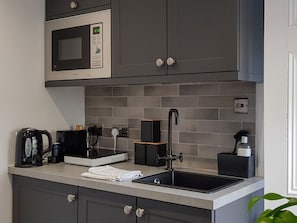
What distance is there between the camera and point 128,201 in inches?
74.9

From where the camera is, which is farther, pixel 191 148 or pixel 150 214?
pixel 191 148

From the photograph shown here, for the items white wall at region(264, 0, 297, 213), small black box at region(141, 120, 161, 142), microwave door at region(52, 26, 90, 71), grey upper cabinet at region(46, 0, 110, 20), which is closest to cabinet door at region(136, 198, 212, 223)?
white wall at region(264, 0, 297, 213)

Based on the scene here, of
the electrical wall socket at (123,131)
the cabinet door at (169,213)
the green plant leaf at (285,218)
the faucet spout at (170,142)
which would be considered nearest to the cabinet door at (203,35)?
the faucet spout at (170,142)

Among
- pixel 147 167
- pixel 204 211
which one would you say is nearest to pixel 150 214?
pixel 204 211

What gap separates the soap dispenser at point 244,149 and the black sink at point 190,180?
147 millimetres

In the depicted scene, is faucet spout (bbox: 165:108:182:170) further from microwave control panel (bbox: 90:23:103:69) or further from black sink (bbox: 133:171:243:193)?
microwave control panel (bbox: 90:23:103:69)

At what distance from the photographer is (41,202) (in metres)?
2.33

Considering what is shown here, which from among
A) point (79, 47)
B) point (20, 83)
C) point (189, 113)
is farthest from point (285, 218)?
point (20, 83)

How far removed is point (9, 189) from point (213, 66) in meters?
1.55

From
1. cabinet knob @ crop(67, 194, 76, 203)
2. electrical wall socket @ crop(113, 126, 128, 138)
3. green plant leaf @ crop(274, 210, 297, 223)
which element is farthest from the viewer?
electrical wall socket @ crop(113, 126, 128, 138)

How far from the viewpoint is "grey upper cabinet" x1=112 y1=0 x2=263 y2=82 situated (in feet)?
6.08

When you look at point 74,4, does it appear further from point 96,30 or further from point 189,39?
point 189,39

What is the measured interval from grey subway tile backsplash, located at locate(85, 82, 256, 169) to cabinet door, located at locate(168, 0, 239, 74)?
1.27 feet

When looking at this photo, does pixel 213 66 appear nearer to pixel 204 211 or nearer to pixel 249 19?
pixel 249 19
